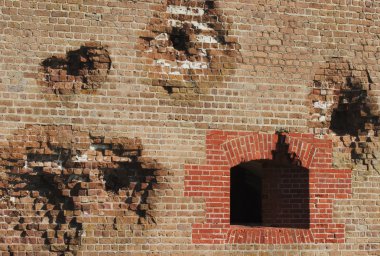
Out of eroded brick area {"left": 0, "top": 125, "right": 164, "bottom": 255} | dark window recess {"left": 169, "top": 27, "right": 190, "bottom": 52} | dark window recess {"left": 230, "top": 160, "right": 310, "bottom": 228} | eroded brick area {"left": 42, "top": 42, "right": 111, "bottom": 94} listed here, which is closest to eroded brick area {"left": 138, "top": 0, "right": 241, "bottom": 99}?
dark window recess {"left": 169, "top": 27, "right": 190, "bottom": 52}

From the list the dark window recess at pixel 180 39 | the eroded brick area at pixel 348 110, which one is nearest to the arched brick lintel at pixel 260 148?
the eroded brick area at pixel 348 110

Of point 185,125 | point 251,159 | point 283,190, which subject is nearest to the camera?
point 185,125

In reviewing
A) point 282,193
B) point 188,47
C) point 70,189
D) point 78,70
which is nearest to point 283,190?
point 282,193

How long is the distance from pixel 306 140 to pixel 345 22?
1582mm

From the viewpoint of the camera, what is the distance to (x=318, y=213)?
6883mm

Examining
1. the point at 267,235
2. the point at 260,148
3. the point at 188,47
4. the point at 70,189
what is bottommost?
the point at 267,235

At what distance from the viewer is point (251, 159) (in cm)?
676

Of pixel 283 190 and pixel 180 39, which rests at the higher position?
pixel 180 39

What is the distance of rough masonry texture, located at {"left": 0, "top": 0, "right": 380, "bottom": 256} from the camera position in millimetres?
6289

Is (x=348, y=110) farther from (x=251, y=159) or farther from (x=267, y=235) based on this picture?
(x=267, y=235)

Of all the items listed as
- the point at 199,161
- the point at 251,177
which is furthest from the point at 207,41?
the point at 251,177

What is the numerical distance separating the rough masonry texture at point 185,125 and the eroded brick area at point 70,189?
0.05 feet

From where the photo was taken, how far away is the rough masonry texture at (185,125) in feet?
20.6

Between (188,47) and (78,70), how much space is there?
4.29 feet
